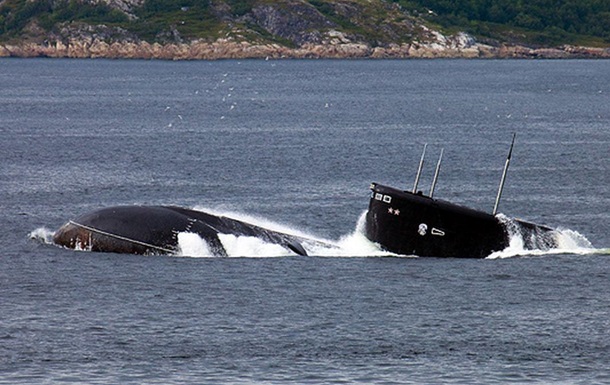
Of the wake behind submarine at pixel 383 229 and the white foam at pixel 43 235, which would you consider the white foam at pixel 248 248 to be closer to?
the wake behind submarine at pixel 383 229

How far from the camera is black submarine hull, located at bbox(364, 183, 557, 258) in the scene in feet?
188

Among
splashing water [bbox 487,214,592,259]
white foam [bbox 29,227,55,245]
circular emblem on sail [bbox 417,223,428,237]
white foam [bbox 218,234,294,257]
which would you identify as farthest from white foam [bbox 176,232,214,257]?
splashing water [bbox 487,214,592,259]

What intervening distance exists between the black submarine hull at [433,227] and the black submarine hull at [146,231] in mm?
5059

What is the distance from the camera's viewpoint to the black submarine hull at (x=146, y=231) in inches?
2366

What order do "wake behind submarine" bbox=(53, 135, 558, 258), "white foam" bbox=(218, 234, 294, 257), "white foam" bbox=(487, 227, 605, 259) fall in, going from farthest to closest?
"white foam" bbox=(218, 234, 294, 257)
"white foam" bbox=(487, 227, 605, 259)
"wake behind submarine" bbox=(53, 135, 558, 258)

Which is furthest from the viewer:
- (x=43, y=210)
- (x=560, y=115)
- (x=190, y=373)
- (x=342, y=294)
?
(x=560, y=115)

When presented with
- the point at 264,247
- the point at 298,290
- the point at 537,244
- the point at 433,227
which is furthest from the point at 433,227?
the point at 264,247

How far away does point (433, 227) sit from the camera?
57781 millimetres

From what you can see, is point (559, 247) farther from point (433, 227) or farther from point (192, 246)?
point (192, 246)

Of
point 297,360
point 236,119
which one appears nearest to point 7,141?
point 236,119

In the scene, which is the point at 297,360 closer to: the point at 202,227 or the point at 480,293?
the point at 480,293

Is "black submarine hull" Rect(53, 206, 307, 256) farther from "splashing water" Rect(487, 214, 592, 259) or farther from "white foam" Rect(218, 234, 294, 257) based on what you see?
"splashing water" Rect(487, 214, 592, 259)

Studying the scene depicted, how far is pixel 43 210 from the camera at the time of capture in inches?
3009

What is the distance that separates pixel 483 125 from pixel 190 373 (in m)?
122
